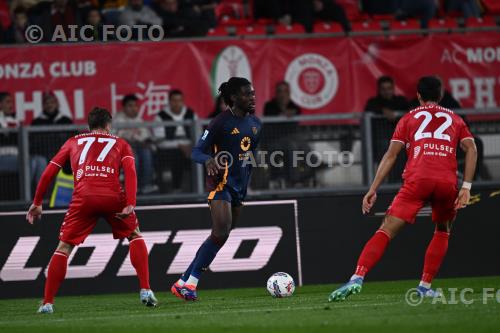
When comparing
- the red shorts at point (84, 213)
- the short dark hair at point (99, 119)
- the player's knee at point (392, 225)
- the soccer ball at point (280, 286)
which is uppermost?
the short dark hair at point (99, 119)

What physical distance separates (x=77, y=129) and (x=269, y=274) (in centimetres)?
320

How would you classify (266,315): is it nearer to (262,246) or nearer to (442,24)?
(262,246)

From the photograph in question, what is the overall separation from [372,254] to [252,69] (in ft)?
23.0

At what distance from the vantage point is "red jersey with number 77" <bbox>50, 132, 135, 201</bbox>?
37.2 feet

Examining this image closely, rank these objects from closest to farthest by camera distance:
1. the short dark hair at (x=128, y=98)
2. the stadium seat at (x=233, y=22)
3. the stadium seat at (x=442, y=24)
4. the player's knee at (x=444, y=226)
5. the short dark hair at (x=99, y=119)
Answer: the player's knee at (x=444, y=226) → the short dark hair at (x=99, y=119) → the short dark hair at (x=128, y=98) → the stadium seat at (x=442, y=24) → the stadium seat at (x=233, y=22)

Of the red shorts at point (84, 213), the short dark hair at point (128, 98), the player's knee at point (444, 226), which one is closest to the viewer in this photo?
the player's knee at point (444, 226)

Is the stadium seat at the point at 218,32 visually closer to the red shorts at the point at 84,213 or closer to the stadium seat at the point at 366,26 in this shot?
the stadium seat at the point at 366,26

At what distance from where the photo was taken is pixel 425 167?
1066 centimetres

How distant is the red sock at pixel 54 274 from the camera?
11.1 metres

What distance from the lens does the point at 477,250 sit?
49.3ft

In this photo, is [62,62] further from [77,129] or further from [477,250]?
[477,250]

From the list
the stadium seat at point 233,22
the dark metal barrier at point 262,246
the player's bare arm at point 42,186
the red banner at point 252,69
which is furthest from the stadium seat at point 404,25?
the player's bare arm at point 42,186

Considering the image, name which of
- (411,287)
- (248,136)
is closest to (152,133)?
(248,136)

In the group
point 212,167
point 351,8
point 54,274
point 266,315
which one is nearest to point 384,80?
point 351,8
